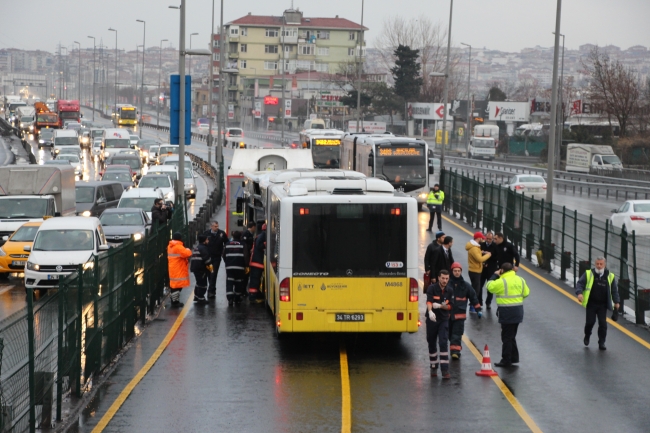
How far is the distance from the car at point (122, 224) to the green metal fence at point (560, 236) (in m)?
11.2

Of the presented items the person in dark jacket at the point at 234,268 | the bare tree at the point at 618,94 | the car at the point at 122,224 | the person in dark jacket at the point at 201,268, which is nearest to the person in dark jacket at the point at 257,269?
the person in dark jacket at the point at 234,268

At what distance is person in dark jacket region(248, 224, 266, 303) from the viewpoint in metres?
20.3

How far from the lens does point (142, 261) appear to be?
19.0m

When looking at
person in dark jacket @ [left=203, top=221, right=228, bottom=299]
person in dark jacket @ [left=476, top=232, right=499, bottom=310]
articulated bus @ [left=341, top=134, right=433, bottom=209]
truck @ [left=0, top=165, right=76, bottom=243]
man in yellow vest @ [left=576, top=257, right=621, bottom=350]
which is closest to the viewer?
man in yellow vest @ [left=576, top=257, right=621, bottom=350]

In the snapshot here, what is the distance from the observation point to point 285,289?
1566 centimetres

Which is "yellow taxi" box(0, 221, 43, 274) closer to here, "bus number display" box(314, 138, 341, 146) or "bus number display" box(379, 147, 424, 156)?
"bus number display" box(379, 147, 424, 156)

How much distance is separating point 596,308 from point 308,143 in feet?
126

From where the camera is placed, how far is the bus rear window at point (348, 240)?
15.7m

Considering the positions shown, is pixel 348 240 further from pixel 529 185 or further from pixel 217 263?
pixel 529 185

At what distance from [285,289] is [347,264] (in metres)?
1.03

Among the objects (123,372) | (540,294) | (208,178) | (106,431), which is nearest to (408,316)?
(123,372)

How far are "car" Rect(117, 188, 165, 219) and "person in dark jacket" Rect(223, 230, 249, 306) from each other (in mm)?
14048

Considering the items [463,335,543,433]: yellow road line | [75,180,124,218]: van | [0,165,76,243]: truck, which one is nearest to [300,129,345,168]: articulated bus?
[75,180,124,218]: van

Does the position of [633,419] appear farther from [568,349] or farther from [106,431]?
[106,431]
